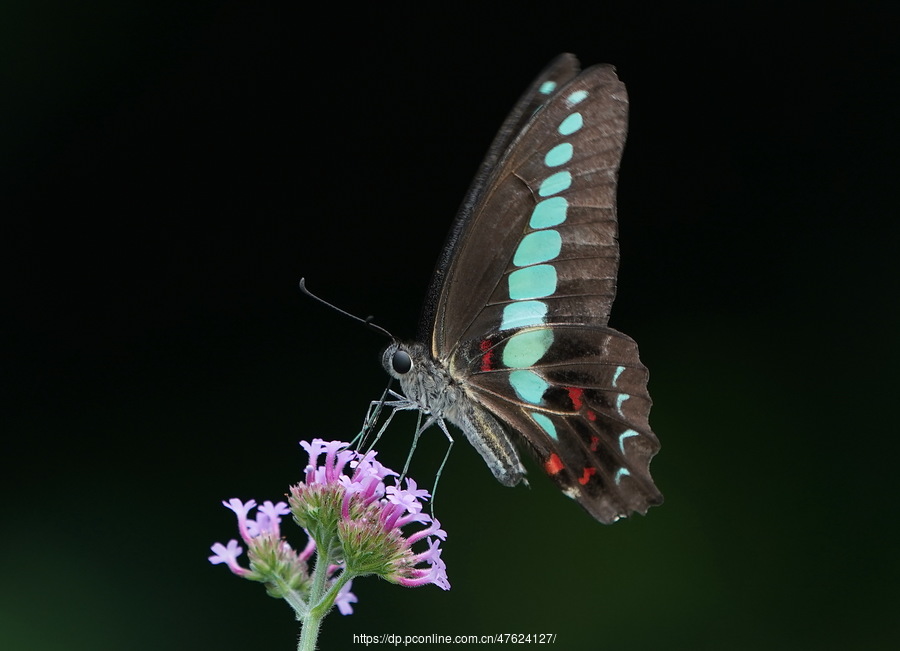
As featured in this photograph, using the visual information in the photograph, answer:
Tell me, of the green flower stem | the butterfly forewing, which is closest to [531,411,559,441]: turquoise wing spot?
the butterfly forewing

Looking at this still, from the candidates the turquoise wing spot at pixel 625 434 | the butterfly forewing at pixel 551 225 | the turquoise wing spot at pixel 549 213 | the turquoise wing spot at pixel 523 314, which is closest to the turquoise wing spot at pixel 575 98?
the butterfly forewing at pixel 551 225

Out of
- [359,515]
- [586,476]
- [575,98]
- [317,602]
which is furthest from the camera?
[586,476]

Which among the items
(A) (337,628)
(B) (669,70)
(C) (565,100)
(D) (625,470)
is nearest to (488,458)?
(D) (625,470)

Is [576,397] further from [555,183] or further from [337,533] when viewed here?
[337,533]

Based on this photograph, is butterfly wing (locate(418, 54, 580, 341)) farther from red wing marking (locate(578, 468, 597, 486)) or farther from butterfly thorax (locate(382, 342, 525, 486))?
red wing marking (locate(578, 468, 597, 486))

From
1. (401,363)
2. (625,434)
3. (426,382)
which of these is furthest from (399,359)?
(625,434)

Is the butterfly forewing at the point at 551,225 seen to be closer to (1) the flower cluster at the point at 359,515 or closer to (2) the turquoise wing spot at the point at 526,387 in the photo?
(2) the turquoise wing spot at the point at 526,387
